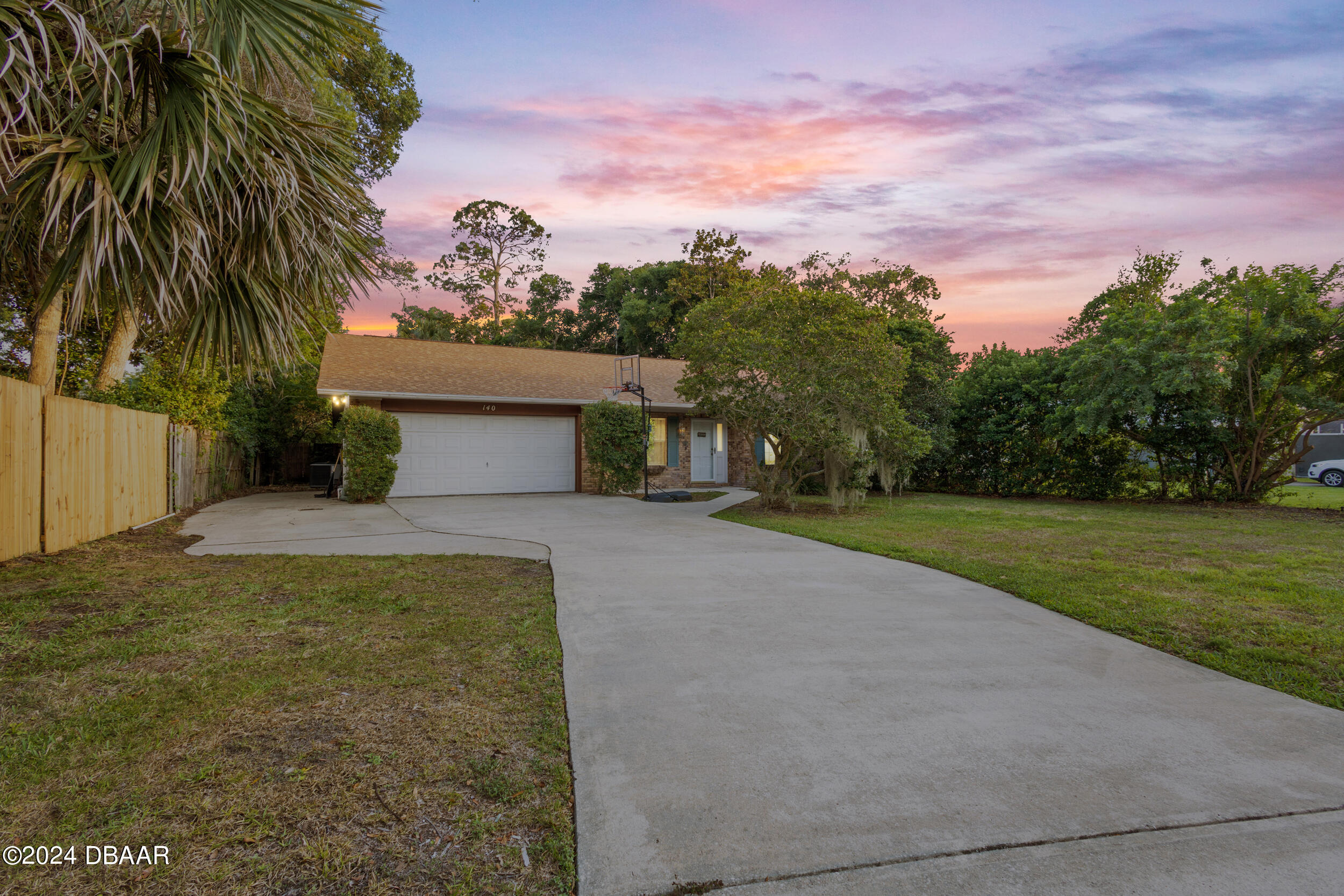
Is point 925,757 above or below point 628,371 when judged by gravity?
below

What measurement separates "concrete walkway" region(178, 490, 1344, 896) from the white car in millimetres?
23443

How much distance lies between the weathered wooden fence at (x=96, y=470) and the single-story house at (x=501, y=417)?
4.62 meters

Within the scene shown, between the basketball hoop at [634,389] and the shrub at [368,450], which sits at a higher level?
the basketball hoop at [634,389]

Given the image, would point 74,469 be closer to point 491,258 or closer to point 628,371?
point 628,371

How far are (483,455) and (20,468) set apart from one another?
9.84 metres

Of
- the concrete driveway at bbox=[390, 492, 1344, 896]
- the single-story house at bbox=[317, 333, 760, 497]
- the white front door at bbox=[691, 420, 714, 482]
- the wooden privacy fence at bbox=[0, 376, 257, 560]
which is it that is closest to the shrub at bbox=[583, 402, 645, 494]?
the single-story house at bbox=[317, 333, 760, 497]

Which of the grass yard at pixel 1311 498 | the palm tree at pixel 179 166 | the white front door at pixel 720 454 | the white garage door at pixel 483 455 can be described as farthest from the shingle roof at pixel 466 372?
the grass yard at pixel 1311 498

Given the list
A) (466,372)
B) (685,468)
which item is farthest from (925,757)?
(685,468)

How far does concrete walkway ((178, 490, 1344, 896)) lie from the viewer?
1.94m

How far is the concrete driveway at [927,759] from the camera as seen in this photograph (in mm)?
1939

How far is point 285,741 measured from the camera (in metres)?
2.68

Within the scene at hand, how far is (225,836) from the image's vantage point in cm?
202

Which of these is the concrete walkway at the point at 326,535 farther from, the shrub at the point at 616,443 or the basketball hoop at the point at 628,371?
the basketball hoop at the point at 628,371

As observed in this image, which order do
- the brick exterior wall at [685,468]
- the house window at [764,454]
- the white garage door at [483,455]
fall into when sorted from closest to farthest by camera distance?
the white garage door at [483,455], the brick exterior wall at [685,468], the house window at [764,454]
